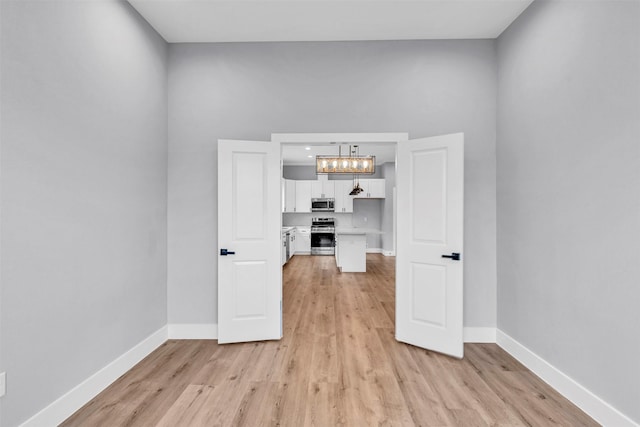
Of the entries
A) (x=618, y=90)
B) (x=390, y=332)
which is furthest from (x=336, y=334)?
(x=618, y=90)

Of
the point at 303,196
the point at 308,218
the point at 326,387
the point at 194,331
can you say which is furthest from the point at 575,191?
the point at 308,218

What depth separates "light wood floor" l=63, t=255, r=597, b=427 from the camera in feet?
6.05

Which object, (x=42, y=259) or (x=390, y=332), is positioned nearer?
(x=42, y=259)

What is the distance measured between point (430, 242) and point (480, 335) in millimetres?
1174

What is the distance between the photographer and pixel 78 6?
1.96 meters

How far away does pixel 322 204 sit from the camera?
28.8ft

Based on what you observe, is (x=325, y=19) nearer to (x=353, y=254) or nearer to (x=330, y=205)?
(x=353, y=254)

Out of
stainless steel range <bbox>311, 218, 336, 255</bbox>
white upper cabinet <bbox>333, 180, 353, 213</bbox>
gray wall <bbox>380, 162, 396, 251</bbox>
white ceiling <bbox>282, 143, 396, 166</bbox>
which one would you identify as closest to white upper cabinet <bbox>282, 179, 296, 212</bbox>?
white ceiling <bbox>282, 143, 396, 166</bbox>

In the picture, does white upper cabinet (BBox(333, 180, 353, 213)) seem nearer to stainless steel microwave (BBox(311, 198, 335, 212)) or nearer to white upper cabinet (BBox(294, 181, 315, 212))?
stainless steel microwave (BBox(311, 198, 335, 212))

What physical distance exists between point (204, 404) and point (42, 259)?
1.41 meters

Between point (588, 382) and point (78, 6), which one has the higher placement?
point (78, 6)

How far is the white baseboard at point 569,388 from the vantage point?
174cm

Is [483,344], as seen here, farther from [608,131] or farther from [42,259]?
[42,259]

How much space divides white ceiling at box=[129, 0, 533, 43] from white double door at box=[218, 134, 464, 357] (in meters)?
1.13
